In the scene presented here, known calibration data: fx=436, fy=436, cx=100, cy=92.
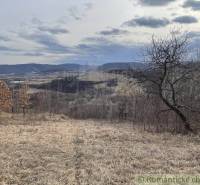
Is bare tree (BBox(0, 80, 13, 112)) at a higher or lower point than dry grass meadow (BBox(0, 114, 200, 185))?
lower

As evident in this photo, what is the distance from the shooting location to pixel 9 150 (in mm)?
21891

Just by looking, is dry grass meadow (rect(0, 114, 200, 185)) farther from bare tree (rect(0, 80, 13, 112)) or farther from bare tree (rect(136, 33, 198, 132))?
bare tree (rect(0, 80, 13, 112))

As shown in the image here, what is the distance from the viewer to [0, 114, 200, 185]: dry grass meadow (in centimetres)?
1502

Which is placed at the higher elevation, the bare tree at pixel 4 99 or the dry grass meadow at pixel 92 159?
the dry grass meadow at pixel 92 159

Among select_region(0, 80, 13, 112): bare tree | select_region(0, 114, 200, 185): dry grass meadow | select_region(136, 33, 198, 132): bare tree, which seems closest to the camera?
select_region(0, 114, 200, 185): dry grass meadow

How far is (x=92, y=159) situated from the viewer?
18672 millimetres

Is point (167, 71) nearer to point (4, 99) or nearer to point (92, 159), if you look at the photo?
point (92, 159)

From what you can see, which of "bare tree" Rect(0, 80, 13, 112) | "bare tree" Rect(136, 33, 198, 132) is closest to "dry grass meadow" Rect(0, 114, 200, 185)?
"bare tree" Rect(136, 33, 198, 132)

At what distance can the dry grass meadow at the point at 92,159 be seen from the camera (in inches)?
591

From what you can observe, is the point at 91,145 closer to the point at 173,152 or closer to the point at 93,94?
the point at 173,152

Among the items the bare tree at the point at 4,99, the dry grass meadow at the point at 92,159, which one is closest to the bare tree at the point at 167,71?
the dry grass meadow at the point at 92,159

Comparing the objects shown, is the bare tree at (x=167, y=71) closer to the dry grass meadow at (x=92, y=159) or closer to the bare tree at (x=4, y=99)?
the dry grass meadow at (x=92, y=159)

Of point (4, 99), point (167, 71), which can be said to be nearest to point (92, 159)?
point (167, 71)

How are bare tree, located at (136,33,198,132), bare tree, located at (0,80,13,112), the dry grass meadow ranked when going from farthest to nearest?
bare tree, located at (0,80,13,112)
bare tree, located at (136,33,198,132)
the dry grass meadow
